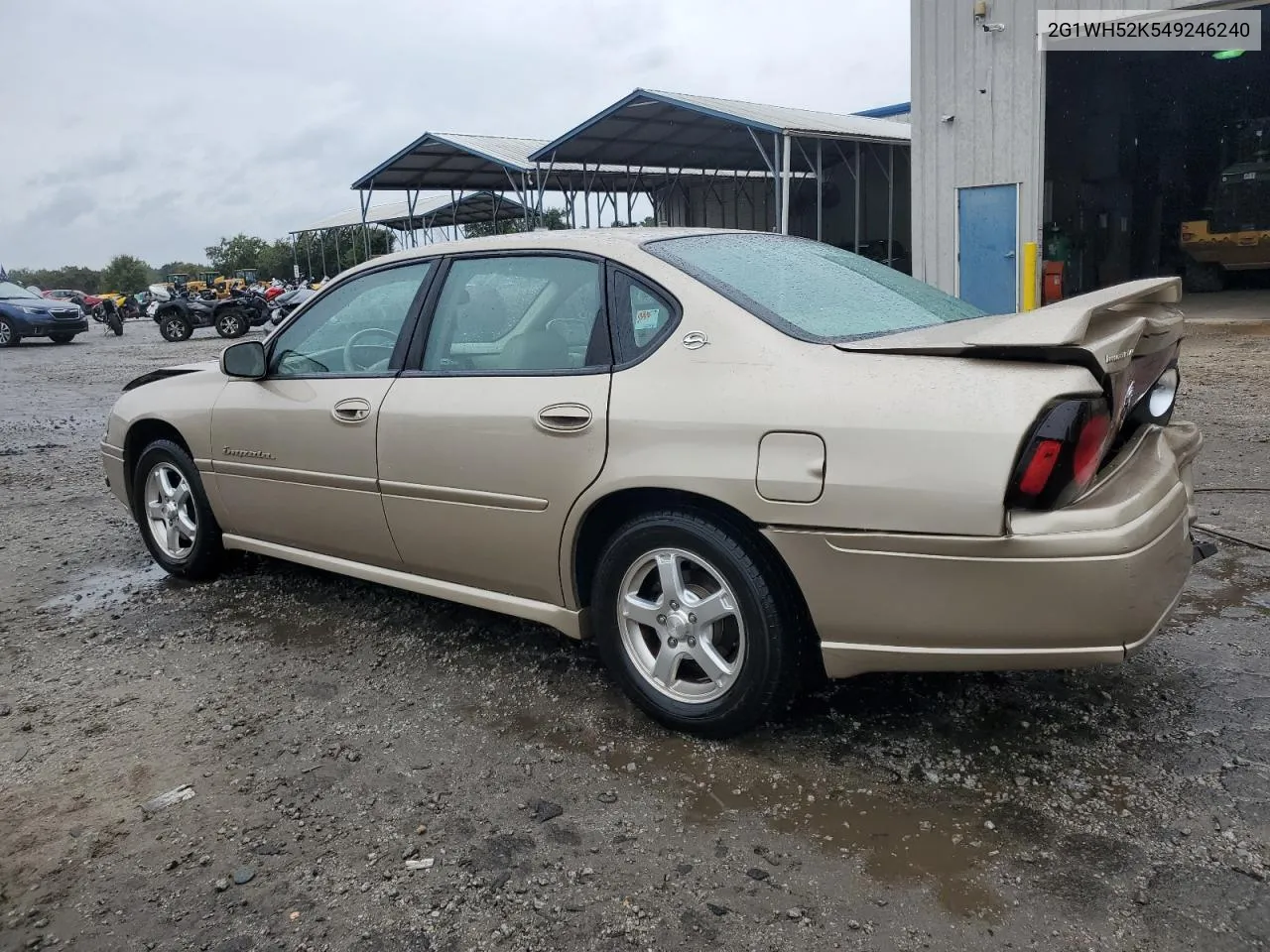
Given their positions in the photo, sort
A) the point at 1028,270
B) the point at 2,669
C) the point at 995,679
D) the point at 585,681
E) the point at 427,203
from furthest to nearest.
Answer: the point at 427,203, the point at 1028,270, the point at 2,669, the point at 585,681, the point at 995,679

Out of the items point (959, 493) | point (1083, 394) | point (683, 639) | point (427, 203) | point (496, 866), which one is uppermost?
point (427, 203)

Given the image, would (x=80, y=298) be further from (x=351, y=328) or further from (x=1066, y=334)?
(x=1066, y=334)

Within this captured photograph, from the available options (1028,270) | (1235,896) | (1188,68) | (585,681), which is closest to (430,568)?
(585,681)

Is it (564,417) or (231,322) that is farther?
(231,322)

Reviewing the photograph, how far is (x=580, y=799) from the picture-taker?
8.98ft

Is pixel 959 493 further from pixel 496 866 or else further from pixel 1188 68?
pixel 1188 68

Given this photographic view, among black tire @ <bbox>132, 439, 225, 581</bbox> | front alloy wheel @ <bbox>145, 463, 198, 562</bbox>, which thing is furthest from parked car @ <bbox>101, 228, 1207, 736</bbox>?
front alloy wheel @ <bbox>145, 463, 198, 562</bbox>

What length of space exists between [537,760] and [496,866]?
52cm

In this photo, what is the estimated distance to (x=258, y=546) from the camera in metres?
4.34

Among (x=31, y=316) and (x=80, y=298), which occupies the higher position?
(x=80, y=298)

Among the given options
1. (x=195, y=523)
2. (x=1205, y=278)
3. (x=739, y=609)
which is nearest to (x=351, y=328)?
(x=195, y=523)

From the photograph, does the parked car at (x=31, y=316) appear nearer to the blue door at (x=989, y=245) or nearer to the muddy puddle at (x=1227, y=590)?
the blue door at (x=989, y=245)

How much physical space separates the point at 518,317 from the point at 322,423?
0.93 m

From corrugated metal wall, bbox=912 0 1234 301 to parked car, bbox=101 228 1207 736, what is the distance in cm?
1153
